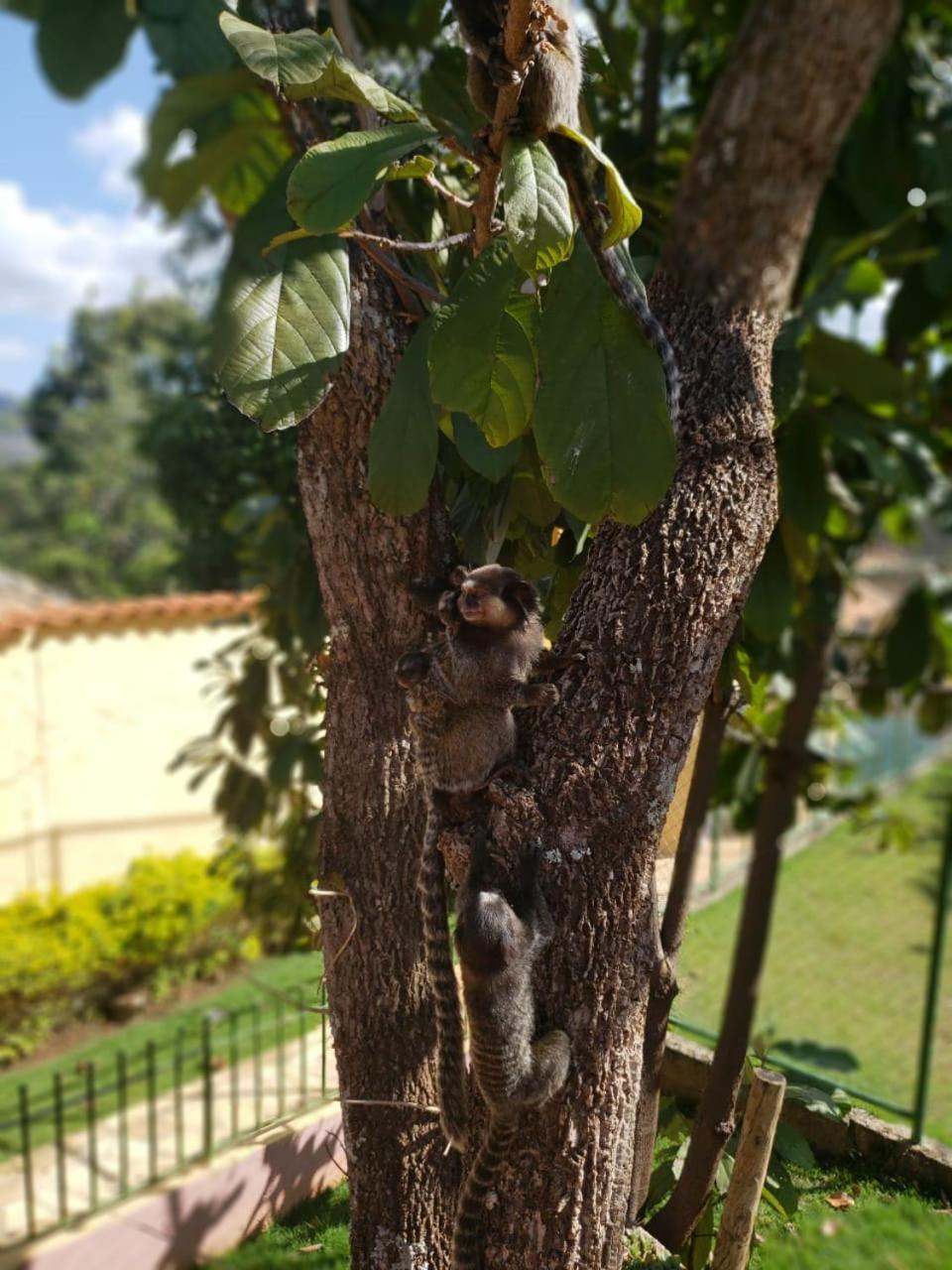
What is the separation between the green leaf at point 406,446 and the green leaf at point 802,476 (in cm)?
119

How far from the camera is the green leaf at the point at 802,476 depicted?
2.57 metres

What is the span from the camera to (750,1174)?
1.59 meters

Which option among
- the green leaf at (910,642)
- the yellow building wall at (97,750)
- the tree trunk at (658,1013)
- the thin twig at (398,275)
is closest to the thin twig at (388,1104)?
the tree trunk at (658,1013)

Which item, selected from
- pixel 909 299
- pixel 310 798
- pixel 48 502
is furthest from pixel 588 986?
pixel 48 502

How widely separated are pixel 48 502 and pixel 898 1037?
20.9 m

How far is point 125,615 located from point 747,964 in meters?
6.86

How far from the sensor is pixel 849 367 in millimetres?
2830

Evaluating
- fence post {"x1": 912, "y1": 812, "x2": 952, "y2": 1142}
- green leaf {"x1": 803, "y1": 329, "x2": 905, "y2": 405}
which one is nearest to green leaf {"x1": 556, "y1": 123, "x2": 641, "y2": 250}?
fence post {"x1": 912, "y1": 812, "x2": 952, "y2": 1142}

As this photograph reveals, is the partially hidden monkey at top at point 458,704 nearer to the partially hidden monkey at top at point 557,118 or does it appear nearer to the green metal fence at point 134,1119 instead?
the partially hidden monkey at top at point 557,118

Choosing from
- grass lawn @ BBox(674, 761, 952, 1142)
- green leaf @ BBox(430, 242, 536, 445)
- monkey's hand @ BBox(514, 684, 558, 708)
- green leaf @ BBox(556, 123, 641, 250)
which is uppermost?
green leaf @ BBox(556, 123, 641, 250)

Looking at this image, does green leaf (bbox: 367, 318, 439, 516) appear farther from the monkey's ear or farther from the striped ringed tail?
the striped ringed tail

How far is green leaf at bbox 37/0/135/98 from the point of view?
6.35 feet

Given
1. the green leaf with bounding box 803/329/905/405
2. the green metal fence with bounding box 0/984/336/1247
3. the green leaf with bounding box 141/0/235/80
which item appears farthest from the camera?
the green metal fence with bounding box 0/984/336/1247

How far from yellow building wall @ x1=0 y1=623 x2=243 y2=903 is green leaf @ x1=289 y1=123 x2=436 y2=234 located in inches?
270
